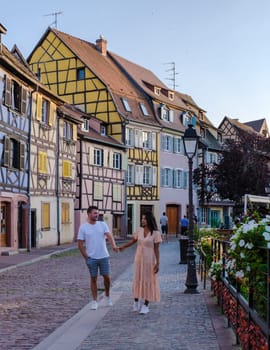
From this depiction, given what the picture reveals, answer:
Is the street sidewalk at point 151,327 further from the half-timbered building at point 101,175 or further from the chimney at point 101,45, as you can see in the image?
the chimney at point 101,45

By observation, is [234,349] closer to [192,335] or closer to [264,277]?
[192,335]

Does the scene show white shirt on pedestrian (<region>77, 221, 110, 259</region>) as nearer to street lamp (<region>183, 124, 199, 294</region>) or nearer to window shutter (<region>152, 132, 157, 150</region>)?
street lamp (<region>183, 124, 199, 294</region>)

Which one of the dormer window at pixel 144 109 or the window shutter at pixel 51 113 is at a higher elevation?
the dormer window at pixel 144 109

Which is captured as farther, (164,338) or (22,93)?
(22,93)

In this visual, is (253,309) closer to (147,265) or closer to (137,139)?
(147,265)

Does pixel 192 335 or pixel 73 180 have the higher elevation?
pixel 73 180

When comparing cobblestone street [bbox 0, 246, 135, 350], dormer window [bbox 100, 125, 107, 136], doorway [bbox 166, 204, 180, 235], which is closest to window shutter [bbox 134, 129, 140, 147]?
dormer window [bbox 100, 125, 107, 136]

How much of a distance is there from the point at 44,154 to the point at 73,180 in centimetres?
540

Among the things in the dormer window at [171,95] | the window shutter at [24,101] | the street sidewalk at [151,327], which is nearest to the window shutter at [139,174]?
the dormer window at [171,95]

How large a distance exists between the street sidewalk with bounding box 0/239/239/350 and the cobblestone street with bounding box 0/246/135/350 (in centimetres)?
35

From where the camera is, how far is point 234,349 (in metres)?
6.89

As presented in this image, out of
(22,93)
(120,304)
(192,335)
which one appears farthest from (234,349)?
(22,93)

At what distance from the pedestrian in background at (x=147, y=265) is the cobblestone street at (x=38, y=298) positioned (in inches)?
51.5

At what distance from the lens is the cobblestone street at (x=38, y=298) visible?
28.1 feet
